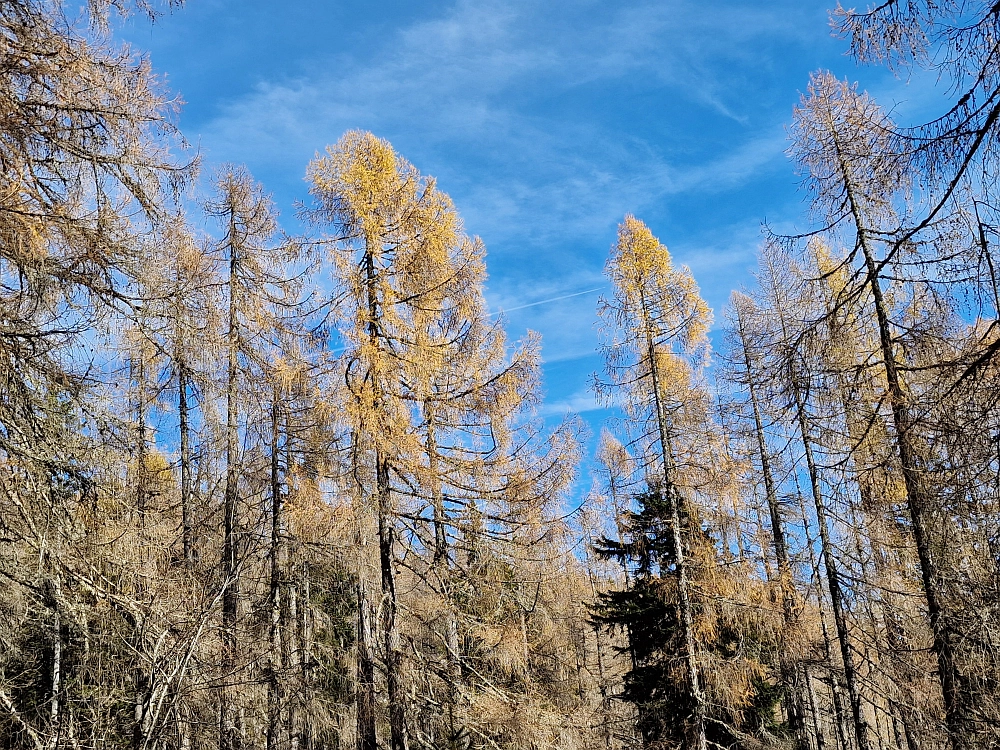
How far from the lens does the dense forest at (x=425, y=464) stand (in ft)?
16.0

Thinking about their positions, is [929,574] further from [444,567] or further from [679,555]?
[444,567]

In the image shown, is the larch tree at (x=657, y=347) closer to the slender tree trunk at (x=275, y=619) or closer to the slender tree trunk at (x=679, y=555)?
the slender tree trunk at (x=679, y=555)

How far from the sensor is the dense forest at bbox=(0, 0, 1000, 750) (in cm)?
488

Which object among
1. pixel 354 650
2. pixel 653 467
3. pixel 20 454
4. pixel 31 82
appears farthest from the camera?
pixel 354 650

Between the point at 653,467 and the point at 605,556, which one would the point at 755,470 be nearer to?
the point at 653,467

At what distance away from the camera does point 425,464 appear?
10133 mm

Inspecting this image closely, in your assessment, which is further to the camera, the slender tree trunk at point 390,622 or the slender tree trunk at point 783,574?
the slender tree trunk at point 783,574

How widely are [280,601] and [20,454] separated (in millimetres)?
8389

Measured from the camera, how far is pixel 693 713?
11.8m

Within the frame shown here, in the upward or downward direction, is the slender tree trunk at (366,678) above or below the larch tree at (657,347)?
below

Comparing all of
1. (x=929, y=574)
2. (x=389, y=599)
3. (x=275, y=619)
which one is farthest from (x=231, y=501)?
(x=929, y=574)

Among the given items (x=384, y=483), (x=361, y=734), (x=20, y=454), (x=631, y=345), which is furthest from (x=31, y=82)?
(x=631, y=345)

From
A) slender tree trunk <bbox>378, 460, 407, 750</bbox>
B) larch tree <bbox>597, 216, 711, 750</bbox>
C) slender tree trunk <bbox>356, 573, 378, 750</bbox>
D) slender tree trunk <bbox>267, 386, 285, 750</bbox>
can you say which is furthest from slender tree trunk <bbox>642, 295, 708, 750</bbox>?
slender tree trunk <bbox>267, 386, 285, 750</bbox>

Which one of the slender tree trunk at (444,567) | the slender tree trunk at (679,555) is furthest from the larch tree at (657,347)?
the slender tree trunk at (444,567)
